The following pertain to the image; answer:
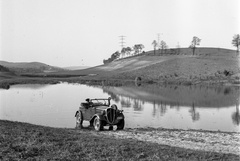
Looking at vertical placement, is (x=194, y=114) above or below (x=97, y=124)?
below

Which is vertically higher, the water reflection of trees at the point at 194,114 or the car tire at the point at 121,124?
the car tire at the point at 121,124

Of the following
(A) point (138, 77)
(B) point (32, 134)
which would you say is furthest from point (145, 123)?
(A) point (138, 77)

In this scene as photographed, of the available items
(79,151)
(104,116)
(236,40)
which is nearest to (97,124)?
(104,116)

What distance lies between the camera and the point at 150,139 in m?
18.4

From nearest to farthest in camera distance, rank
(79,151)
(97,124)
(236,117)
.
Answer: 1. (79,151)
2. (97,124)
3. (236,117)

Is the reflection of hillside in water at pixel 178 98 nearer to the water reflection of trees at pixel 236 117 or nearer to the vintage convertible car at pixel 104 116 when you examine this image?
the water reflection of trees at pixel 236 117

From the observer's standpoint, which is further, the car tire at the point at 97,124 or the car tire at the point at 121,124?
the car tire at the point at 121,124

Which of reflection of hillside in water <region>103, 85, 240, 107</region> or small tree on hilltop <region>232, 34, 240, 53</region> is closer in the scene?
reflection of hillside in water <region>103, 85, 240, 107</region>

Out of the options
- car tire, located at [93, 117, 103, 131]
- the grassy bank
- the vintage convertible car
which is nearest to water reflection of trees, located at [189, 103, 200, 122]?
the vintage convertible car

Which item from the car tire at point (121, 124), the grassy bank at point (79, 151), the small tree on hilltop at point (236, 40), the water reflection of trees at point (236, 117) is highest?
the small tree on hilltop at point (236, 40)

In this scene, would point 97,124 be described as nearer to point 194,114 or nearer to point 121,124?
point 121,124

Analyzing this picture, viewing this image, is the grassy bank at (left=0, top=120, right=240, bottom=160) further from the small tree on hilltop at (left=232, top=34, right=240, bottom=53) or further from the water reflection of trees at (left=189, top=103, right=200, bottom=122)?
the small tree on hilltop at (left=232, top=34, right=240, bottom=53)

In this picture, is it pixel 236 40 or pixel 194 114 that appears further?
pixel 236 40

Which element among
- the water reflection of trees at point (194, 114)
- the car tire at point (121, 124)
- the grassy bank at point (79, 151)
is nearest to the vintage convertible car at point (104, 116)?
the car tire at point (121, 124)
